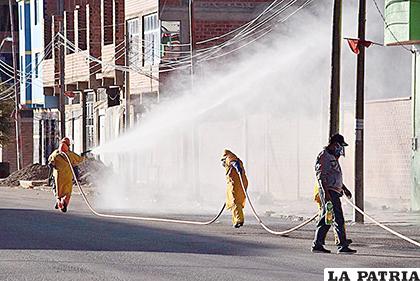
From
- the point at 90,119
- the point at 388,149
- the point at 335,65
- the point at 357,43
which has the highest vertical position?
the point at 357,43

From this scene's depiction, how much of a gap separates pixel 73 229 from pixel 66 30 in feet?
104

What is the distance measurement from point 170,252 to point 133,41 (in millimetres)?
26075

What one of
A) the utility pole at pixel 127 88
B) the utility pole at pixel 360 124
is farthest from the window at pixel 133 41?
the utility pole at pixel 360 124

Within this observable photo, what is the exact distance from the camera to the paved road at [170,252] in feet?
46.0

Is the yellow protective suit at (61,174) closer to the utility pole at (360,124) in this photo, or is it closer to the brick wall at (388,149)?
the utility pole at (360,124)

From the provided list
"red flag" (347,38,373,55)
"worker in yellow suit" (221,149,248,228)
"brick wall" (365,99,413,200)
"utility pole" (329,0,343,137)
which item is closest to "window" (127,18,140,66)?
"brick wall" (365,99,413,200)

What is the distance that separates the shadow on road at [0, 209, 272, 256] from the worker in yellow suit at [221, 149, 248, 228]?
1083 millimetres

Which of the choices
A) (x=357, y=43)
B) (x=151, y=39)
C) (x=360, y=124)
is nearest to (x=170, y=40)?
(x=151, y=39)

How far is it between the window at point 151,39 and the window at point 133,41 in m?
0.73

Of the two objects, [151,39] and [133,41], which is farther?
[133,41]

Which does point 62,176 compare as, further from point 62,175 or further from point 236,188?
point 236,188

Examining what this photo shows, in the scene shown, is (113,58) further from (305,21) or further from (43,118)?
(43,118)

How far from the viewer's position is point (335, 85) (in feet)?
72.3

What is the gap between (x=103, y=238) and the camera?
18594 millimetres
